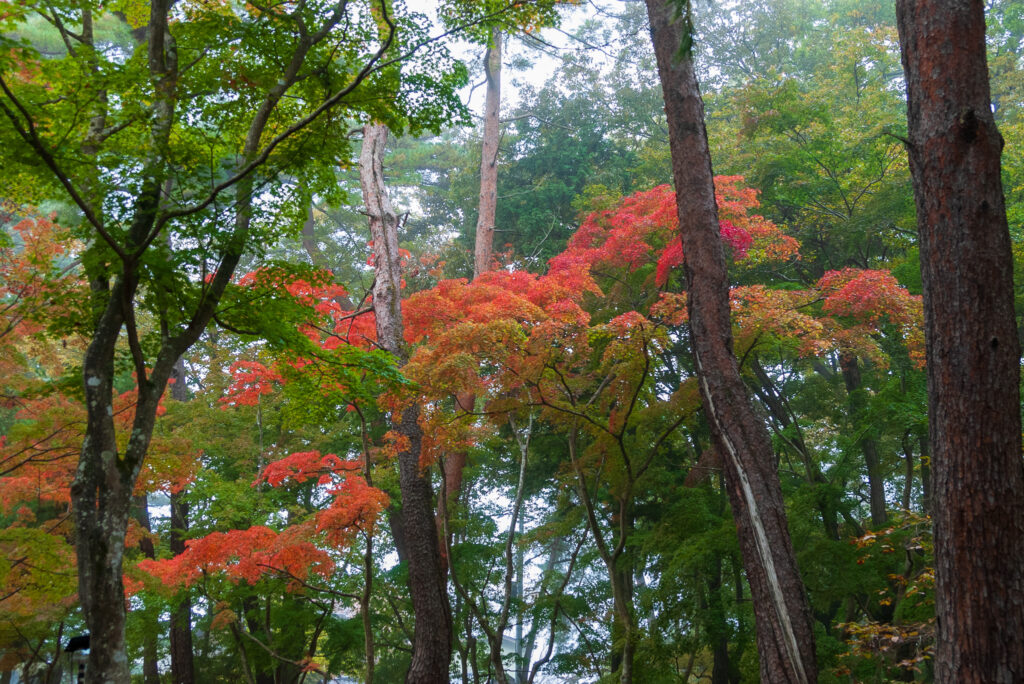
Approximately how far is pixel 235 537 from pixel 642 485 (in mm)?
4776

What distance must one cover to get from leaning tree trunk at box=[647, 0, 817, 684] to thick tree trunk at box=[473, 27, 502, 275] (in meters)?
5.28

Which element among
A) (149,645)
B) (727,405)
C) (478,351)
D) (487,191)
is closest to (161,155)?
(478,351)

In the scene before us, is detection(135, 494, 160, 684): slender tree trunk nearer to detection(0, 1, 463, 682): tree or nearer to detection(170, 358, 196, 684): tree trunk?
detection(170, 358, 196, 684): tree trunk

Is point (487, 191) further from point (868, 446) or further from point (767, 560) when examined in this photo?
point (767, 560)

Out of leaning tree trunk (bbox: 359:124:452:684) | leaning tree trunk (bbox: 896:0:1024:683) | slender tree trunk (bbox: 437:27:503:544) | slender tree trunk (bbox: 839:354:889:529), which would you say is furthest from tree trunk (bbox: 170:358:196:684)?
leaning tree trunk (bbox: 896:0:1024:683)

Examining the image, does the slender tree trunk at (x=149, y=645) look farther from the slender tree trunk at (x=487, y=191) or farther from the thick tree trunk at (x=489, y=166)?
the thick tree trunk at (x=489, y=166)

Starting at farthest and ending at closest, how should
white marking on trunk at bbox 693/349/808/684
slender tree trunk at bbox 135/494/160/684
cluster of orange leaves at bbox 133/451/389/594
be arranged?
slender tree trunk at bbox 135/494/160/684, cluster of orange leaves at bbox 133/451/389/594, white marking on trunk at bbox 693/349/808/684

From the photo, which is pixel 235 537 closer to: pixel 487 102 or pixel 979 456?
pixel 979 456

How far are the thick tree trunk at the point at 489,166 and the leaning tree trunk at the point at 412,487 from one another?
224cm

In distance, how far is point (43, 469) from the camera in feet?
26.0

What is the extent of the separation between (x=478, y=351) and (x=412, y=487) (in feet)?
6.34

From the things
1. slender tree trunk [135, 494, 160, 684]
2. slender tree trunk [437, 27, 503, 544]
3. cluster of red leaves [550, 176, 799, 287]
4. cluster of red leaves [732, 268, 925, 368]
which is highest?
slender tree trunk [437, 27, 503, 544]

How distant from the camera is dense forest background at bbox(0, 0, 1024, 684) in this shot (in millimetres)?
4820

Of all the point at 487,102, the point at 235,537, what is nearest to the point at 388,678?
the point at 235,537
